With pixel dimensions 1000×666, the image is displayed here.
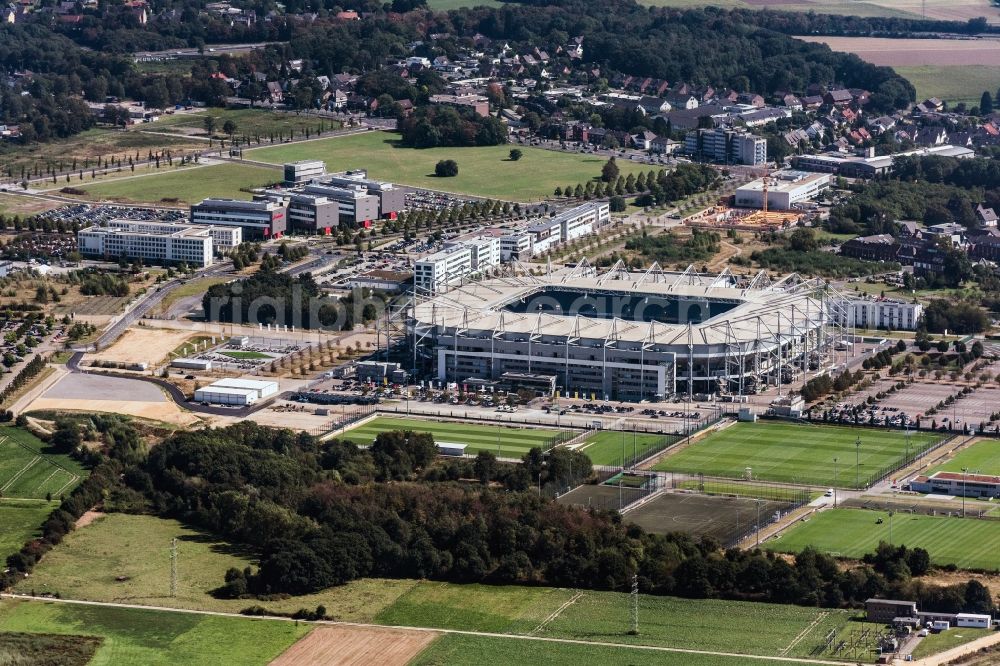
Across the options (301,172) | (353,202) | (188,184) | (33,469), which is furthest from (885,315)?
(188,184)

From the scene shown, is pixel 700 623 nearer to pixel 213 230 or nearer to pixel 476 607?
pixel 476 607

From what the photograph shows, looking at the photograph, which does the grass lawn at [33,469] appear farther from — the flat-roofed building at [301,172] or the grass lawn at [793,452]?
the flat-roofed building at [301,172]

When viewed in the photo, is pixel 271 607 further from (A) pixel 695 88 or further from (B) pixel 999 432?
(A) pixel 695 88

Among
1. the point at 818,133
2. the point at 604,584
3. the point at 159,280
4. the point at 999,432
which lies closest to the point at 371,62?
the point at 818,133

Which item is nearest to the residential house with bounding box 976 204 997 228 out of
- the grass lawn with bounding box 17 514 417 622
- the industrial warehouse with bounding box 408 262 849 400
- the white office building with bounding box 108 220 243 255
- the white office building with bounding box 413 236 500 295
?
the industrial warehouse with bounding box 408 262 849 400

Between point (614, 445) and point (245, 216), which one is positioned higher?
point (245, 216)
